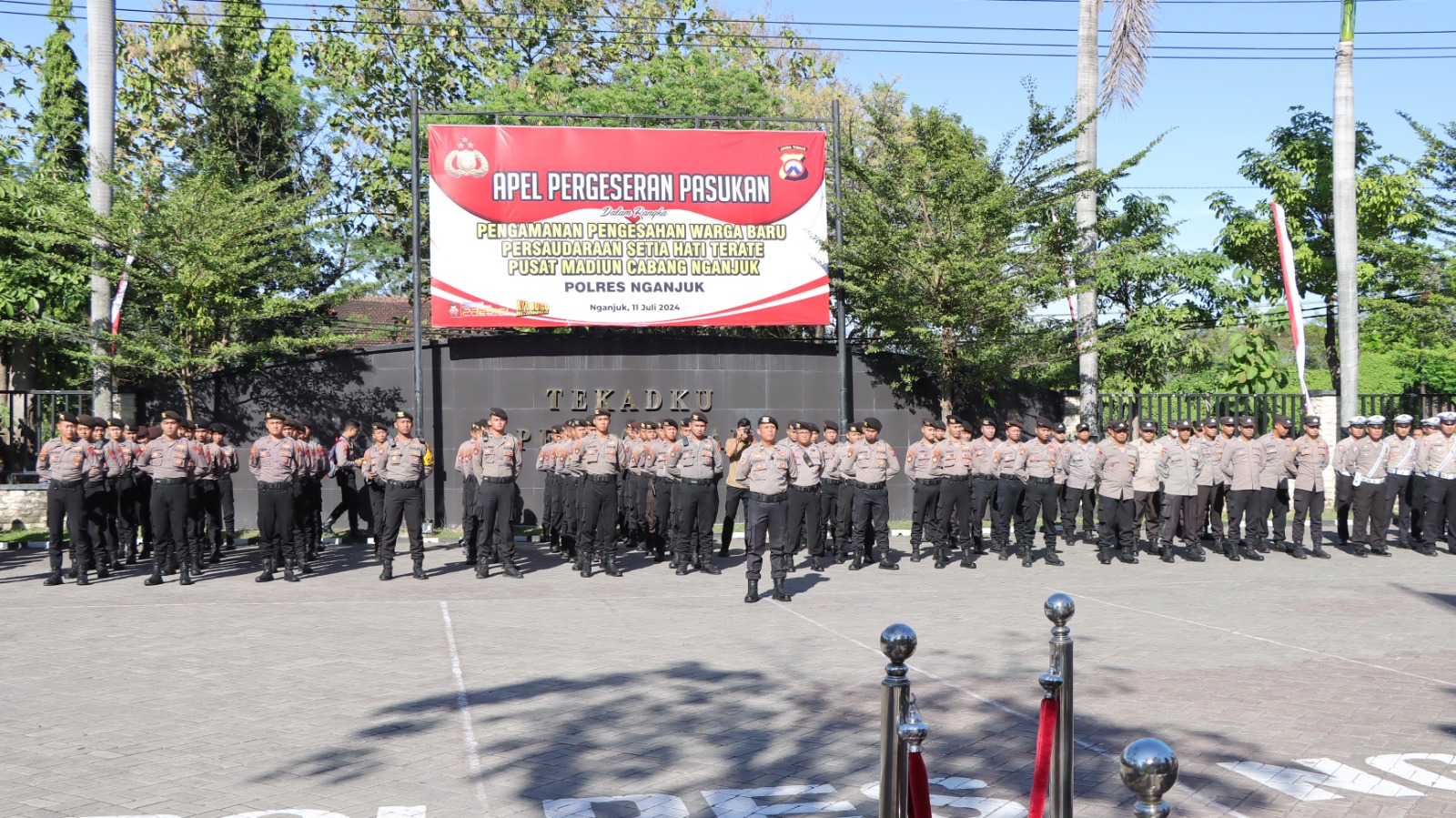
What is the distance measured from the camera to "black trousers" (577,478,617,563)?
14.5 meters

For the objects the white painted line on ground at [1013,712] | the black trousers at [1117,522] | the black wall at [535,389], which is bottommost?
the white painted line on ground at [1013,712]

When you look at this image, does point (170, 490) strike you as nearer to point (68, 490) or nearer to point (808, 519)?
point (68, 490)

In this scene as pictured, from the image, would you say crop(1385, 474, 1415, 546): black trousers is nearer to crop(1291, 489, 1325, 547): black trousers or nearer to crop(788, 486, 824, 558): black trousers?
crop(1291, 489, 1325, 547): black trousers

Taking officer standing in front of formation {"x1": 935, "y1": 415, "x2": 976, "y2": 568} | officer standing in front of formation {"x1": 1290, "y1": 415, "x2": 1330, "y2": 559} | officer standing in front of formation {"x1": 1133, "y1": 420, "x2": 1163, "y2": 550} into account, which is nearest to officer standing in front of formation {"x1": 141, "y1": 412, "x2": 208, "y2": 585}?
officer standing in front of formation {"x1": 935, "y1": 415, "x2": 976, "y2": 568}

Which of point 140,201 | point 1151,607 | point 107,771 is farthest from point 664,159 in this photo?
point 107,771

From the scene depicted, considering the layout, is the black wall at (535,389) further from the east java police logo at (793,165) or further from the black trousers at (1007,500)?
the black trousers at (1007,500)

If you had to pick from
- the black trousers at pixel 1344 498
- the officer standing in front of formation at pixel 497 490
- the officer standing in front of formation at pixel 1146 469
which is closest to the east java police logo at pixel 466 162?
the officer standing in front of formation at pixel 497 490

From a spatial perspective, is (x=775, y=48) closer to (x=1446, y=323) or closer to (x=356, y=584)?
(x=1446, y=323)

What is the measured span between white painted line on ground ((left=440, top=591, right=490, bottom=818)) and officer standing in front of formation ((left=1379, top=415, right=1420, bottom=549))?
12.9m

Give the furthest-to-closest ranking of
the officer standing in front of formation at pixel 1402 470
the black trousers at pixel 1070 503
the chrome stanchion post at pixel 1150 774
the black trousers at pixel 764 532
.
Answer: the officer standing in front of formation at pixel 1402 470 → the black trousers at pixel 1070 503 → the black trousers at pixel 764 532 → the chrome stanchion post at pixel 1150 774

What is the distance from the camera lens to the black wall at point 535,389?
19453 mm

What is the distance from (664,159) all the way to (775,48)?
17.8m

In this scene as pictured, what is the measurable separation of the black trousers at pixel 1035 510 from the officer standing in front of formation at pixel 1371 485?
13.7 feet

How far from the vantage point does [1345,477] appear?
55.4 ft
